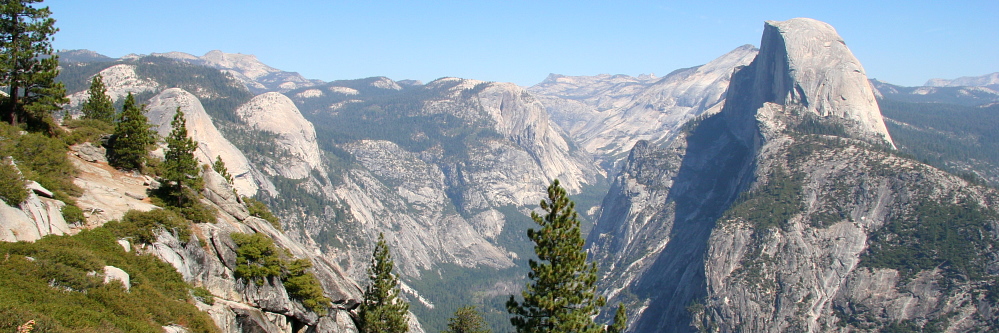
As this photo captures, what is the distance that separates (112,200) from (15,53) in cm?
1524

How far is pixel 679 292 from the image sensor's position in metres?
194

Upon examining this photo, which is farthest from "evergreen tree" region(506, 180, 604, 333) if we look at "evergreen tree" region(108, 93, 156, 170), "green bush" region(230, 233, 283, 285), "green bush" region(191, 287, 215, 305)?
"evergreen tree" region(108, 93, 156, 170)

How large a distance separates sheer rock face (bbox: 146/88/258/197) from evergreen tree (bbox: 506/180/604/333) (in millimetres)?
126855

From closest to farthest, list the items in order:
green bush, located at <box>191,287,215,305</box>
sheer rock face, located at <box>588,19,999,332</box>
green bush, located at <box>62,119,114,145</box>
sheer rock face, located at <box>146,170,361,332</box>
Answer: green bush, located at <box>191,287,215,305</box> → sheer rock face, located at <box>146,170,361,332</box> → green bush, located at <box>62,119,114,145</box> → sheer rock face, located at <box>588,19,999,332</box>

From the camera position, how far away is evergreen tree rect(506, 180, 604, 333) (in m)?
39.0

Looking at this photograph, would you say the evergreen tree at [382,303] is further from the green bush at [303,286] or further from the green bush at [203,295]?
the green bush at [203,295]

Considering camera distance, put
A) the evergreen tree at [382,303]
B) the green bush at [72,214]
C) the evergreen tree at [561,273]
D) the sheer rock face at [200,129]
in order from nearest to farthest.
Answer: the green bush at [72,214]
the evergreen tree at [561,273]
the evergreen tree at [382,303]
the sheer rock face at [200,129]

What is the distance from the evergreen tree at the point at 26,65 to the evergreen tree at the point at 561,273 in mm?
38586

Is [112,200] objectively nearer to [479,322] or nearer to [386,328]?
[386,328]

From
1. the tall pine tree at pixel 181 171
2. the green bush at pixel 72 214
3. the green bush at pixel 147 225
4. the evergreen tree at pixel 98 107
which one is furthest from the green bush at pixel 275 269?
the evergreen tree at pixel 98 107

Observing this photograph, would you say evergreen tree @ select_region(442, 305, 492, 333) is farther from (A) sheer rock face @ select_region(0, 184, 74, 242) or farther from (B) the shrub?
(B) the shrub

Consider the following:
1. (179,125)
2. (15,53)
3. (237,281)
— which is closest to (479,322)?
(237,281)

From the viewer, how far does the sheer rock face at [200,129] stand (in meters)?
151

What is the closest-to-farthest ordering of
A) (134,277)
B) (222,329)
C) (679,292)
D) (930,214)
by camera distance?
1. (134,277)
2. (222,329)
3. (930,214)
4. (679,292)
